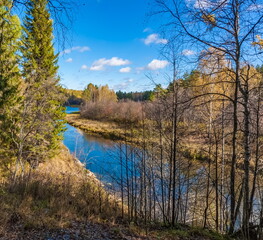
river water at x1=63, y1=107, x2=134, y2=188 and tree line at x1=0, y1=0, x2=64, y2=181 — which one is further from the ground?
tree line at x1=0, y1=0, x2=64, y2=181

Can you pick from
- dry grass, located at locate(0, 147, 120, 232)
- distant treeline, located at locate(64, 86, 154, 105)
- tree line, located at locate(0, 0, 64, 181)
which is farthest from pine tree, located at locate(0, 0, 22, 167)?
dry grass, located at locate(0, 147, 120, 232)

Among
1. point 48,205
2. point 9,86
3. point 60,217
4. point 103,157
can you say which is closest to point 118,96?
point 103,157

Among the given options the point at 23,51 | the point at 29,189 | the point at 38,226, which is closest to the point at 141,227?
the point at 38,226

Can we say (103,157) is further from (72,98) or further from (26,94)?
(72,98)

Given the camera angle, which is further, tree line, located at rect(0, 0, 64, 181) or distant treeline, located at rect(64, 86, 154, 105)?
tree line, located at rect(0, 0, 64, 181)

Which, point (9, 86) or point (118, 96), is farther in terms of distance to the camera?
point (118, 96)

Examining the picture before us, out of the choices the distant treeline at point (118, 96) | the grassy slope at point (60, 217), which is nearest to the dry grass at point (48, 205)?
the grassy slope at point (60, 217)

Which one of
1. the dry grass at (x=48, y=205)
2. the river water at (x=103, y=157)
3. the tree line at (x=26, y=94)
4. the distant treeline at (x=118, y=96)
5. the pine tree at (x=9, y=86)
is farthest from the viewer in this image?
the pine tree at (x=9, y=86)

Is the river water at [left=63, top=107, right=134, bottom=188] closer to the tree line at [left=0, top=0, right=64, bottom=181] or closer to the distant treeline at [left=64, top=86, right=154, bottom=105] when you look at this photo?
the distant treeline at [left=64, top=86, right=154, bottom=105]

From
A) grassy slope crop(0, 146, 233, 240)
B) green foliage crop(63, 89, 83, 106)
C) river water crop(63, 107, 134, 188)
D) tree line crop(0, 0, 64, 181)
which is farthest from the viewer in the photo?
green foliage crop(63, 89, 83, 106)

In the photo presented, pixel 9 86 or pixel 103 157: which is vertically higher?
pixel 9 86

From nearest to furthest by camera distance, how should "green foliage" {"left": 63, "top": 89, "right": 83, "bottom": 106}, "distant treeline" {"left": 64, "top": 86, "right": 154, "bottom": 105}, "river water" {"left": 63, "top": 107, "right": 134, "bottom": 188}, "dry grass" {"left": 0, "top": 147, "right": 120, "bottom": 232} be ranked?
"dry grass" {"left": 0, "top": 147, "right": 120, "bottom": 232}, "distant treeline" {"left": 64, "top": 86, "right": 154, "bottom": 105}, "river water" {"left": 63, "top": 107, "right": 134, "bottom": 188}, "green foliage" {"left": 63, "top": 89, "right": 83, "bottom": 106}

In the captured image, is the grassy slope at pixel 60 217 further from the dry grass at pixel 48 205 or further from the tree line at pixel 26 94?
the tree line at pixel 26 94

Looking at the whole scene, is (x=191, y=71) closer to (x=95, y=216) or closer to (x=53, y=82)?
(x=95, y=216)
